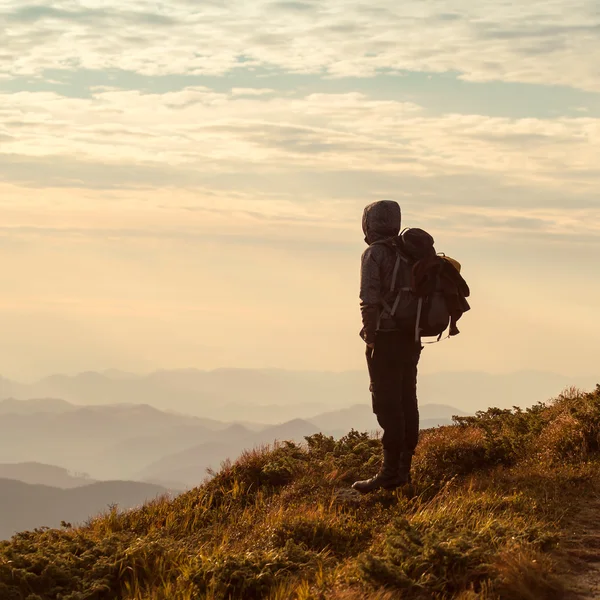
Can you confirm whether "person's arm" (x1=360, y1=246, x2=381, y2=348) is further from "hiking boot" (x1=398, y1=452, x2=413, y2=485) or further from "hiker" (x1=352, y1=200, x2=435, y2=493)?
"hiking boot" (x1=398, y1=452, x2=413, y2=485)

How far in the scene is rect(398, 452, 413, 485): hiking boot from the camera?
31.7 feet

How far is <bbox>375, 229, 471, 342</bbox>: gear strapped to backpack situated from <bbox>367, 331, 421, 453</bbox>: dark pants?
275 millimetres

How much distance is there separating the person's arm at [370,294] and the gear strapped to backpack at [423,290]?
159mm

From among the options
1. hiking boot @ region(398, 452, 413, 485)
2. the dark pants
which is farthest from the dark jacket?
hiking boot @ region(398, 452, 413, 485)

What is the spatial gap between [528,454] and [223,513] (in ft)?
13.5

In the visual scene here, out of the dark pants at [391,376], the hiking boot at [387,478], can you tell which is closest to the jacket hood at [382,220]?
the dark pants at [391,376]

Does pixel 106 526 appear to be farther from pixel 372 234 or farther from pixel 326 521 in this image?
pixel 372 234

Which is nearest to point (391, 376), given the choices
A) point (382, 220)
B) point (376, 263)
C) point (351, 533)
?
point (376, 263)

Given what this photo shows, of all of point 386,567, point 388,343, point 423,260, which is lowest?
point 386,567

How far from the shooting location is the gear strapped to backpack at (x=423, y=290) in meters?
9.11

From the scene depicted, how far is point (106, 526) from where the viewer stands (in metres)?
9.08

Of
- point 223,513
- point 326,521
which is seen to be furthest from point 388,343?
point 223,513

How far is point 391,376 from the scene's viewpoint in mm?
9492

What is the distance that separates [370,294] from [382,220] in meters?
0.98
